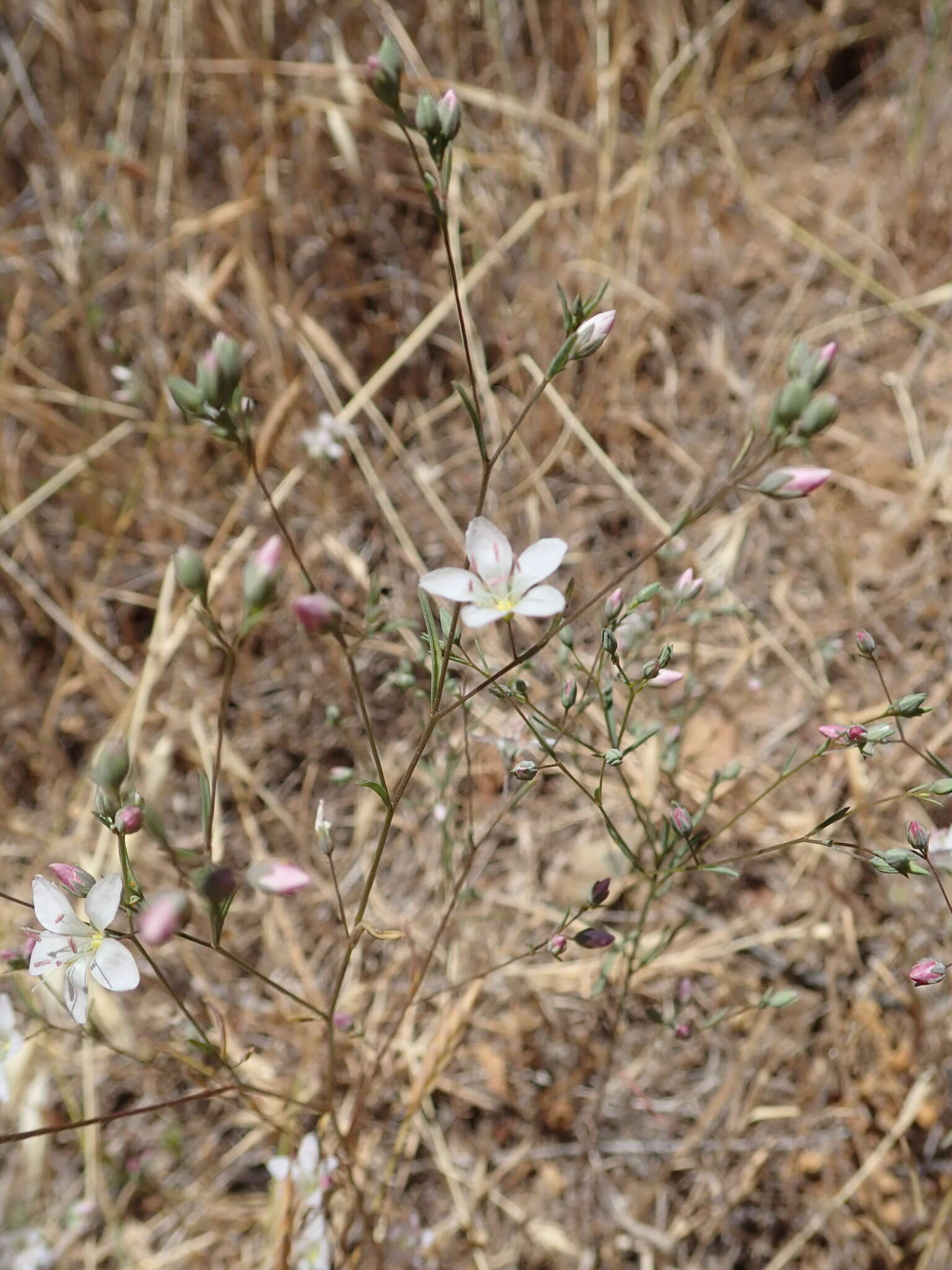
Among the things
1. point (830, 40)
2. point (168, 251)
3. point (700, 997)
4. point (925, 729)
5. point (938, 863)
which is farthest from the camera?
point (830, 40)

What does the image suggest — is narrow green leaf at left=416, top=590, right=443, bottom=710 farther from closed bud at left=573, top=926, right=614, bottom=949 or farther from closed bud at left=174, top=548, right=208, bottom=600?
closed bud at left=573, top=926, right=614, bottom=949

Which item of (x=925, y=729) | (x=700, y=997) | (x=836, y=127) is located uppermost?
(x=836, y=127)

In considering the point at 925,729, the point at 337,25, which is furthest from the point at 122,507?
the point at 925,729

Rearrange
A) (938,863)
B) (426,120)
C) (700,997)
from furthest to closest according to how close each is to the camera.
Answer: (700,997), (938,863), (426,120)

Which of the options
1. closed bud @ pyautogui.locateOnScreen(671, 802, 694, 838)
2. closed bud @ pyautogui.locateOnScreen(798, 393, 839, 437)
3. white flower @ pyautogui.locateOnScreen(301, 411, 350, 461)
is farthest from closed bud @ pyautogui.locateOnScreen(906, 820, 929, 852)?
white flower @ pyautogui.locateOnScreen(301, 411, 350, 461)

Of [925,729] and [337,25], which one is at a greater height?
[337,25]

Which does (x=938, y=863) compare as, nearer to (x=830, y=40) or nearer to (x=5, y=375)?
(x=5, y=375)

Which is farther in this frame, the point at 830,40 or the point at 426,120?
the point at 830,40
